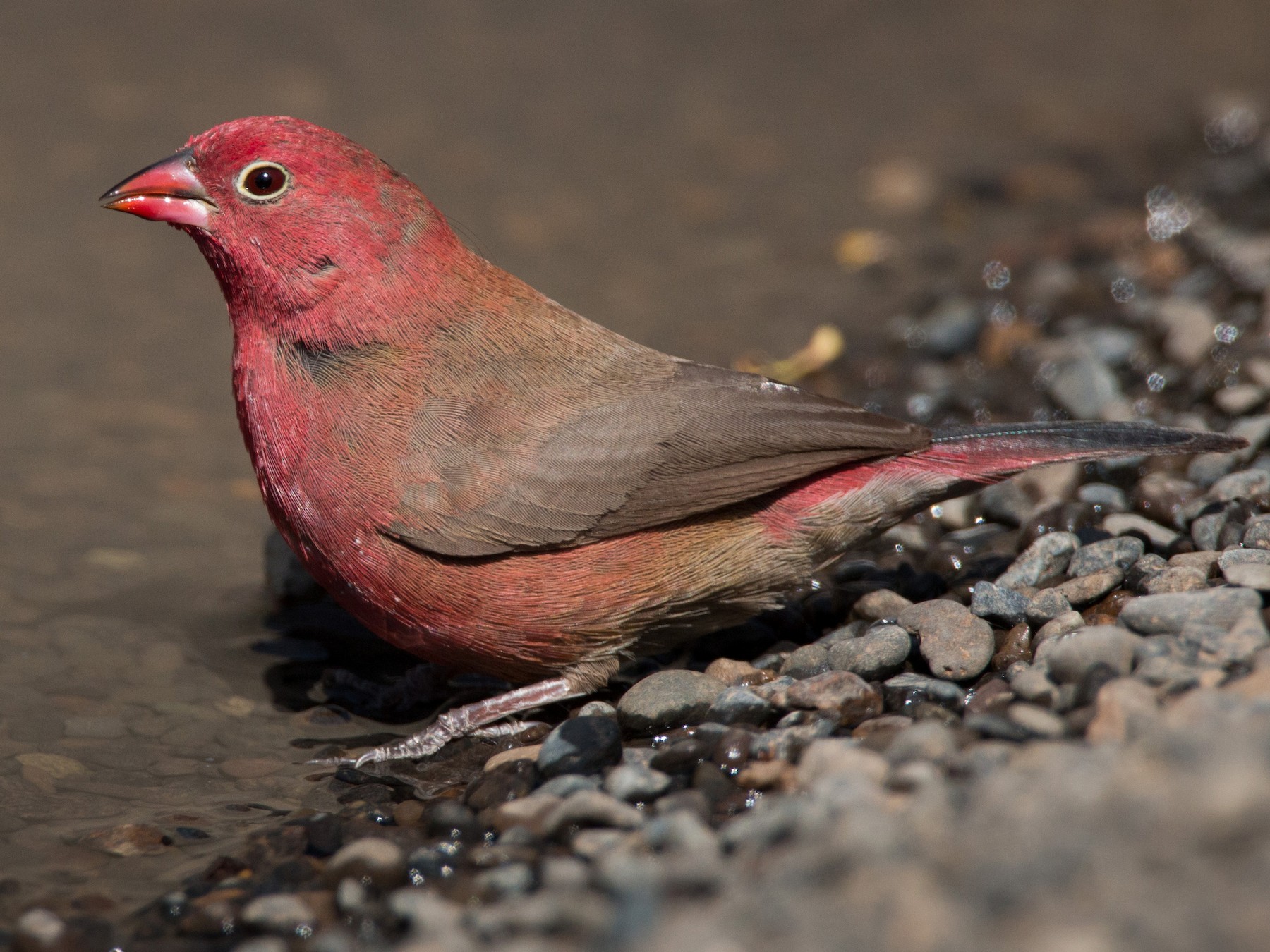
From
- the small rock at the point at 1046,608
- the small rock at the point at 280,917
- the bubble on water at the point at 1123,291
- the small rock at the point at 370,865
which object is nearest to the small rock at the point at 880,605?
the small rock at the point at 1046,608

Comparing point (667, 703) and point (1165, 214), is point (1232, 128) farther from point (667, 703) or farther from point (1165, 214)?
point (667, 703)

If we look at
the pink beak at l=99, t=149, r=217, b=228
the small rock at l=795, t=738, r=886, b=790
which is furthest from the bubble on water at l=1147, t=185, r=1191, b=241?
the pink beak at l=99, t=149, r=217, b=228

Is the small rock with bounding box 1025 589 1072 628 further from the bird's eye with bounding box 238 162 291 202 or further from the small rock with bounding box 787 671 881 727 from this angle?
the bird's eye with bounding box 238 162 291 202

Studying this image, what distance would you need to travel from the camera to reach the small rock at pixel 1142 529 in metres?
4.15

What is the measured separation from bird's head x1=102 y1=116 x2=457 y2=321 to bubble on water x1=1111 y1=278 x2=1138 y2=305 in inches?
145

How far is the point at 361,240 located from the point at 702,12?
5543mm

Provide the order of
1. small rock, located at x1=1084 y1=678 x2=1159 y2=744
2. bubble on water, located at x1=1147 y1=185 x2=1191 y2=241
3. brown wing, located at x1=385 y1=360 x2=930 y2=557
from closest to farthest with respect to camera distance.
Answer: small rock, located at x1=1084 y1=678 x2=1159 y2=744 → brown wing, located at x1=385 y1=360 x2=930 y2=557 → bubble on water, located at x1=1147 y1=185 x2=1191 y2=241

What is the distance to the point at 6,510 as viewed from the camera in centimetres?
505

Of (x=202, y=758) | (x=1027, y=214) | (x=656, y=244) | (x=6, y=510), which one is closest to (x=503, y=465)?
(x=202, y=758)

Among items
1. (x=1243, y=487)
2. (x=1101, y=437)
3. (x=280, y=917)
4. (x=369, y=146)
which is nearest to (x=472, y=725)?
(x=280, y=917)

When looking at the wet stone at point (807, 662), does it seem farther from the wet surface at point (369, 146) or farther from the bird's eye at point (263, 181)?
the bird's eye at point (263, 181)

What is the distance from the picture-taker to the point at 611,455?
12.7 feet

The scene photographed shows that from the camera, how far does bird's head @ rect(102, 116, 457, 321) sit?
3961mm

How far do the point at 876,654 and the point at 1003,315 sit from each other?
3025 millimetres
